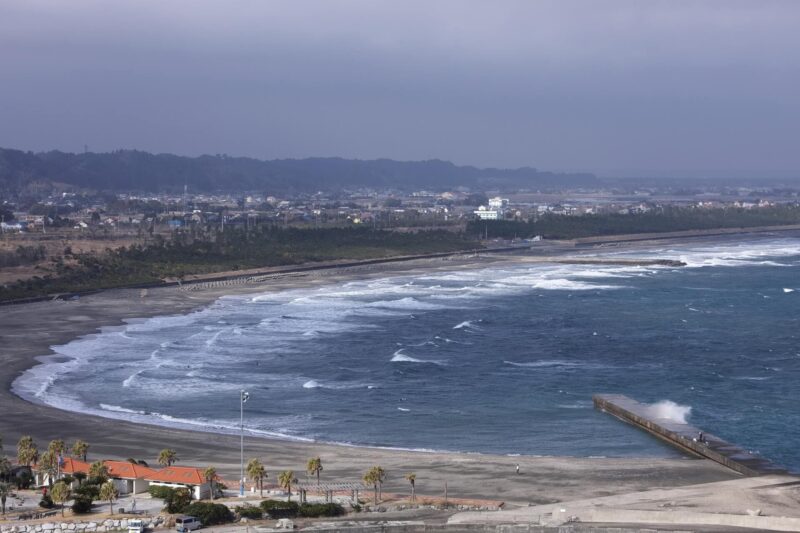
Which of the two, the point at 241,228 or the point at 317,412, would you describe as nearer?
the point at 317,412

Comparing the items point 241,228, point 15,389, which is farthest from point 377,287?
point 241,228

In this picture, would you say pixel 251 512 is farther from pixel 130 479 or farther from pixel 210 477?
pixel 130 479

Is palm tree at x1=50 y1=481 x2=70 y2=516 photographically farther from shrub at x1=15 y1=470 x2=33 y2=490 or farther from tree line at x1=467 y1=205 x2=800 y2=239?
tree line at x1=467 y1=205 x2=800 y2=239

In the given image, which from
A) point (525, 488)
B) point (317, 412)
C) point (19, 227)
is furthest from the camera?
point (19, 227)

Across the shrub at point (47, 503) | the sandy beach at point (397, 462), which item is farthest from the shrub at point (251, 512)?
the sandy beach at point (397, 462)

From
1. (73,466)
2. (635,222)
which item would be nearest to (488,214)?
(635,222)

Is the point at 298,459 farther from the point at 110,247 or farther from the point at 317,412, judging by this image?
the point at 110,247

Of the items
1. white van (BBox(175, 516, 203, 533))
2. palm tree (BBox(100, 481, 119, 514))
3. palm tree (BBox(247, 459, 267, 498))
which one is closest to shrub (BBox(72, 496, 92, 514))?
palm tree (BBox(100, 481, 119, 514))
